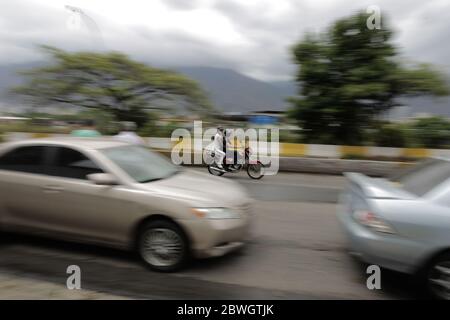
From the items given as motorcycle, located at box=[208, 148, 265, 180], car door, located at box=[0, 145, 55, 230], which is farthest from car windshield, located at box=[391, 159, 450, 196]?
motorcycle, located at box=[208, 148, 265, 180]

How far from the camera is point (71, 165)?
17.4 feet

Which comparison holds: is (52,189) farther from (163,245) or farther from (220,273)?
(220,273)

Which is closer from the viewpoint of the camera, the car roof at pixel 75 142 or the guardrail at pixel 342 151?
the car roof at pixel 75 142

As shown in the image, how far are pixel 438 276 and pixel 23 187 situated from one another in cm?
460

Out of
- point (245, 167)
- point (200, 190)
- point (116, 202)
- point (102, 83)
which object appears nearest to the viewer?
point (116, 202)

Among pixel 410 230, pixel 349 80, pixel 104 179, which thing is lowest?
pixel 410 230

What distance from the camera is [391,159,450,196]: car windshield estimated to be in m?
4.49

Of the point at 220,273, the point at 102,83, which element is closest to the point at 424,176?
the point at 220,273

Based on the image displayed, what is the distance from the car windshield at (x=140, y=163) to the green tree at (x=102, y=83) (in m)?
15.3

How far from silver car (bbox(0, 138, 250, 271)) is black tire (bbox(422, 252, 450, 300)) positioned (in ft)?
6.53

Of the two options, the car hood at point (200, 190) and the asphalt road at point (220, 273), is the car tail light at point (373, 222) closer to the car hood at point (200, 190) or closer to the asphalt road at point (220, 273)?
the asphalt road at point (220, 273)

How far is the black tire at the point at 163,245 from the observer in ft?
15.6

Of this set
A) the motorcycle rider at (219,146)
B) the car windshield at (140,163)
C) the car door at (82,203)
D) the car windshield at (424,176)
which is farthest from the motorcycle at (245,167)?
the car door at (82,203)
